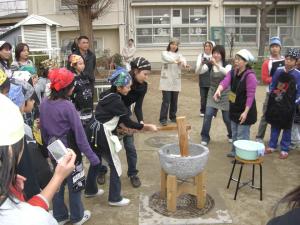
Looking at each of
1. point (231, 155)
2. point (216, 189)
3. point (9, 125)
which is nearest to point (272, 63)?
point (231, 155)

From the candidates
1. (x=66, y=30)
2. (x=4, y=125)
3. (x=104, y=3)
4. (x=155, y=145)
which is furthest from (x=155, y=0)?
(x=4, y=125)

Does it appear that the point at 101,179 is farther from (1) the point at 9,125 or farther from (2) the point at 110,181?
(1) the point at 9,125

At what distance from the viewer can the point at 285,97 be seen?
5219 mm

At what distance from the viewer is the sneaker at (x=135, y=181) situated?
4480mm

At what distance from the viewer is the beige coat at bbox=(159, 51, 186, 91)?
22.8ft

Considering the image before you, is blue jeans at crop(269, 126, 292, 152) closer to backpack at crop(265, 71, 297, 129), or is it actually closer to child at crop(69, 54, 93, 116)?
backpack at crop(265, 71, 297, 129)

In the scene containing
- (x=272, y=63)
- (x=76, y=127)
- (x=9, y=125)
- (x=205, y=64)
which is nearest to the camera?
(x=9, y=125)

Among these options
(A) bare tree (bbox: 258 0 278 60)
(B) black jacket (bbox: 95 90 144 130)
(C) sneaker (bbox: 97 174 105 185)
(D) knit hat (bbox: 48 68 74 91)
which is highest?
(A) bare tree (bbox: 258 0 278 60)

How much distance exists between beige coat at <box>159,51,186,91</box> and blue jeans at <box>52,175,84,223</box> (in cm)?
380

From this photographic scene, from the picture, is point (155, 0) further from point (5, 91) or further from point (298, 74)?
point (5, 91)

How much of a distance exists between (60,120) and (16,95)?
21.6 inches

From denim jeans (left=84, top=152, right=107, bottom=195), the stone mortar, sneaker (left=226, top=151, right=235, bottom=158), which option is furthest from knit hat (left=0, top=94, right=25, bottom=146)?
sneaker (left=226, top=151, right=235, bottom=158)

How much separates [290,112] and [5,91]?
3925 millimetres

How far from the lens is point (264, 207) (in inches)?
156
